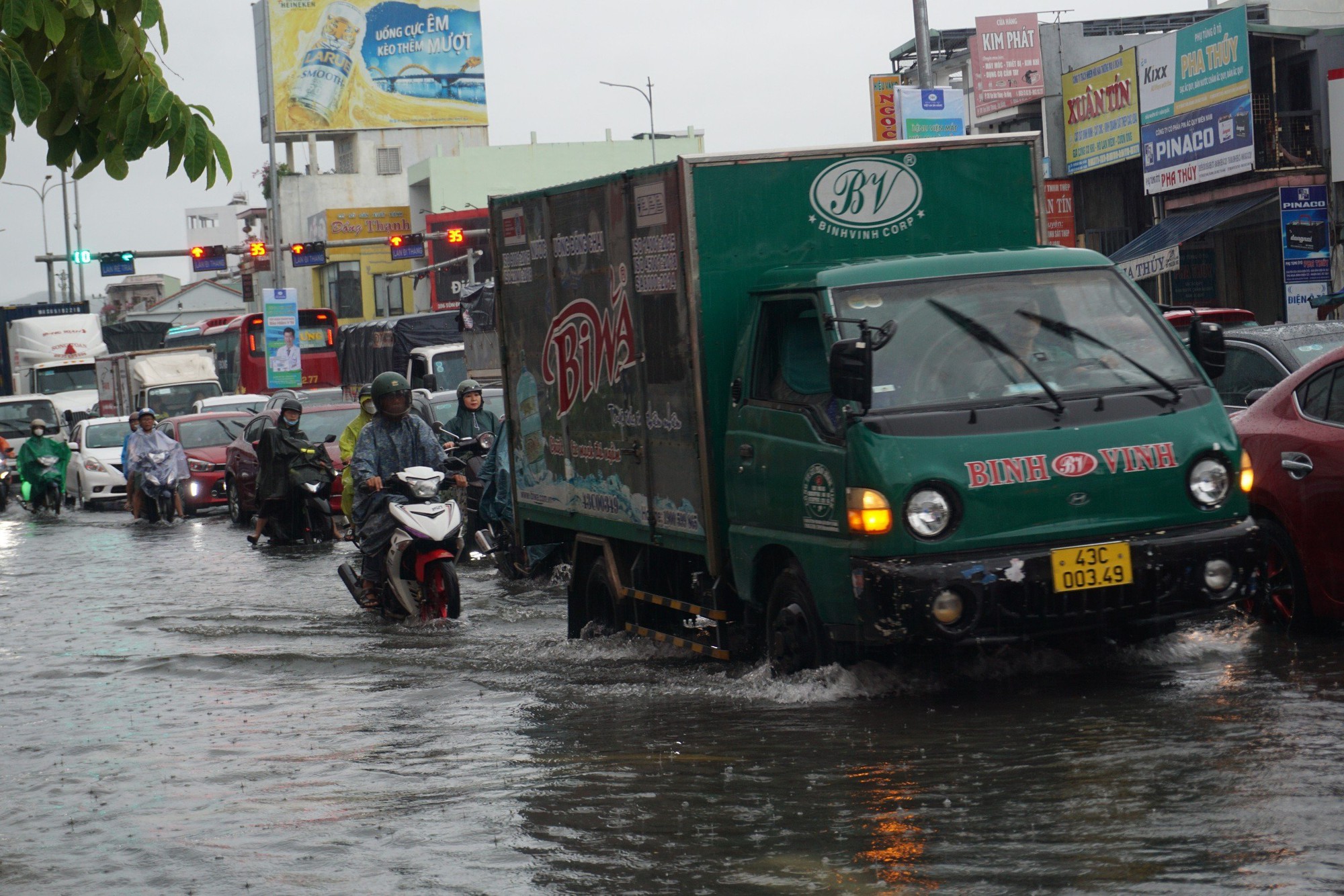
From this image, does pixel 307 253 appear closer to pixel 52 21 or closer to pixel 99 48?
pixel 99 48

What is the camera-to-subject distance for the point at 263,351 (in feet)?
144

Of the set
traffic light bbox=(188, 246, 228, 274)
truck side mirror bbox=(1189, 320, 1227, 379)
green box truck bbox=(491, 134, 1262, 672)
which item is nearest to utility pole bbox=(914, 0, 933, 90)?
green box truck bbox=(491, 134, 1262, 672)

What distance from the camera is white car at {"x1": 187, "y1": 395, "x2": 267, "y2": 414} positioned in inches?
1254

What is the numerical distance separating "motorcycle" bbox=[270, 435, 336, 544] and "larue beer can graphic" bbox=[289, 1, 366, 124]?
57.8 meters

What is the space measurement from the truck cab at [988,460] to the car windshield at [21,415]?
31597 millimetres

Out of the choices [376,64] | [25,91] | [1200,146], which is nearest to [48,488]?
[1200,146]

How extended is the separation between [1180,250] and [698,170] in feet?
80.2

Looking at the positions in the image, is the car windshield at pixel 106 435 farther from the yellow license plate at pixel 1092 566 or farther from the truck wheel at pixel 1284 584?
the yellow license plate at pixel 1092 566

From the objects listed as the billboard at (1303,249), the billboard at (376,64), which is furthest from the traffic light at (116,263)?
the billboard at (376,64)

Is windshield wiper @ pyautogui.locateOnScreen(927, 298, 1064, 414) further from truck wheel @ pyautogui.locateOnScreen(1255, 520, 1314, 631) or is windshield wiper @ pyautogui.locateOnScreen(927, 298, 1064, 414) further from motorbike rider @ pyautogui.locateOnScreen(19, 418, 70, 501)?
motorbike rider @ pyautogui.locateOnScreen(19, 418, 70, 501)

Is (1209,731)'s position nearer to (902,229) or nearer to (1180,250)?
(902,229)

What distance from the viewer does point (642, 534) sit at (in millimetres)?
9141

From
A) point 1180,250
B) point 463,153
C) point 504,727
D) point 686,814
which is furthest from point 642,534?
point 463,153

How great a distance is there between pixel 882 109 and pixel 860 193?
82.9ft
